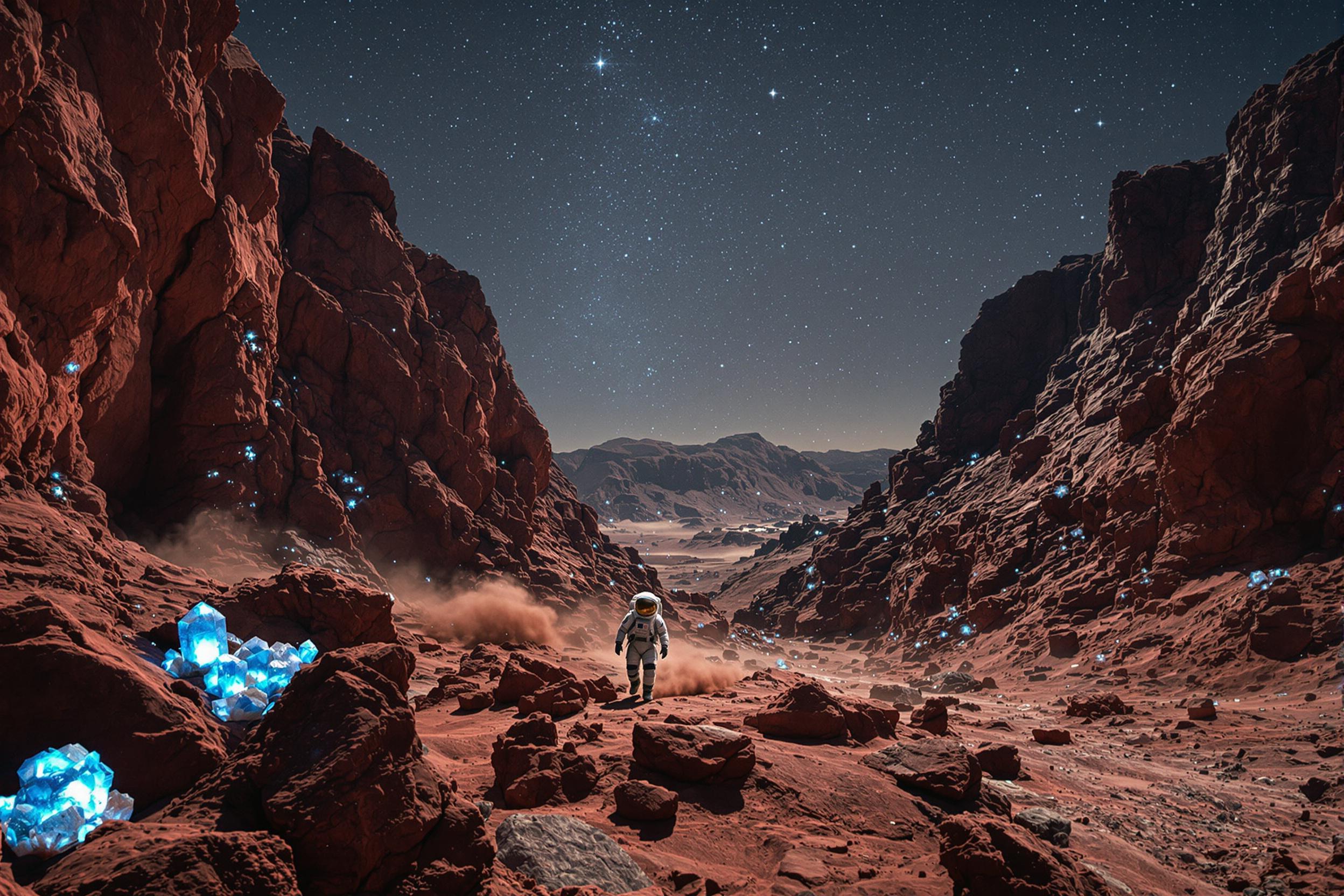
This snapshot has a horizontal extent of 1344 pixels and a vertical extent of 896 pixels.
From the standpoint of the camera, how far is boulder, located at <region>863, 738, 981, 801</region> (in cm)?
550

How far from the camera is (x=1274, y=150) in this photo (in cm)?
2850

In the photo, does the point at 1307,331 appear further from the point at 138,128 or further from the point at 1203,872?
the point at 138,128

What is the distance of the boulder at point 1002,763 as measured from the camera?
7000 mm

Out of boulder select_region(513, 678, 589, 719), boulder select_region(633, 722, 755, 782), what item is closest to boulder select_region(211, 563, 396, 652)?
boulder select_region(513, 678, 589, 719)

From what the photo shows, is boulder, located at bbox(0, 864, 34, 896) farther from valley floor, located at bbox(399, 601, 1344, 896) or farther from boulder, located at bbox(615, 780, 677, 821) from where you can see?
boulder, located at bbox(615, 780, 677, 821)

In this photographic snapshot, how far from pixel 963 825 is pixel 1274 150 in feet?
131

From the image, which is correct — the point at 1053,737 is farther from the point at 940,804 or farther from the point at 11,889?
the point at 11,889

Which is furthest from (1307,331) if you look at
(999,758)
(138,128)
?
(138,128)

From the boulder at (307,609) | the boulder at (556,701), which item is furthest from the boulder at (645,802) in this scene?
the boulder at (307,609)

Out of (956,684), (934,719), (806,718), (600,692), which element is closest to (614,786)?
(806,718)

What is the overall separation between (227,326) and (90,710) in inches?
724

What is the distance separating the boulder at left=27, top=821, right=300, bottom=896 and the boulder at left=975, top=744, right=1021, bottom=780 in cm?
720

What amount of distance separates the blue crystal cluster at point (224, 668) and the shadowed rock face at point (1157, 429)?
20454 millimetres

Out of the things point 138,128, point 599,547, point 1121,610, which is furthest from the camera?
point 599,547
